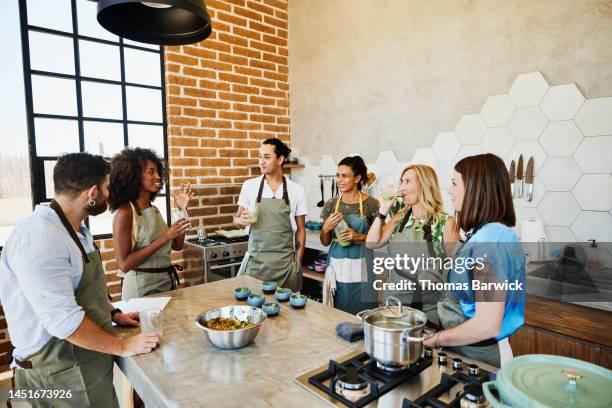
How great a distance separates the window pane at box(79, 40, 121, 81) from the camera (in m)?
3.47

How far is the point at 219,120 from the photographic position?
4.17 m

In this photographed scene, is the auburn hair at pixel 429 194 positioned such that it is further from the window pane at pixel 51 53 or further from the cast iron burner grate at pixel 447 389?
the window pane at pixel 51 53

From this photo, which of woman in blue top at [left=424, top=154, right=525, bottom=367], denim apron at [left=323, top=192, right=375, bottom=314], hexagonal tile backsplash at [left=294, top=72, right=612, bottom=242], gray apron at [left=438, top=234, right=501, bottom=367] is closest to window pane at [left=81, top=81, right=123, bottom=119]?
denim apron at [left=323, top=192, right=375, bottom=314]

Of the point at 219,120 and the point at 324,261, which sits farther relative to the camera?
the point at 219,120

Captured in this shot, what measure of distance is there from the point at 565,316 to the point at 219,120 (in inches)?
138

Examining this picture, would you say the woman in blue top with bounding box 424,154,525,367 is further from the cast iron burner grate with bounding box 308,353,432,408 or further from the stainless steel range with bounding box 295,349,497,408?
the cast iron burner grate with bounding box 308,353,432,408

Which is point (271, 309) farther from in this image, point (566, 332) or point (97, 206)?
point (566, 332)

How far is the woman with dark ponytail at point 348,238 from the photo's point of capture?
2854 millimetres

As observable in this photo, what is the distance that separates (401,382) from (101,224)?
332 cm

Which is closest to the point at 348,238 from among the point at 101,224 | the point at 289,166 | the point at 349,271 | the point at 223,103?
the point at 349,271

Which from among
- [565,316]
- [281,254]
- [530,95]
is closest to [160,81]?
[281,254]

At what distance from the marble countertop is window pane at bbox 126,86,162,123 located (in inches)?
99.3

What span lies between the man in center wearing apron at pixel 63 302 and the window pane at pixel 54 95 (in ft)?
7.29

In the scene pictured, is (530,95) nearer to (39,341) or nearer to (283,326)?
(283,326)
